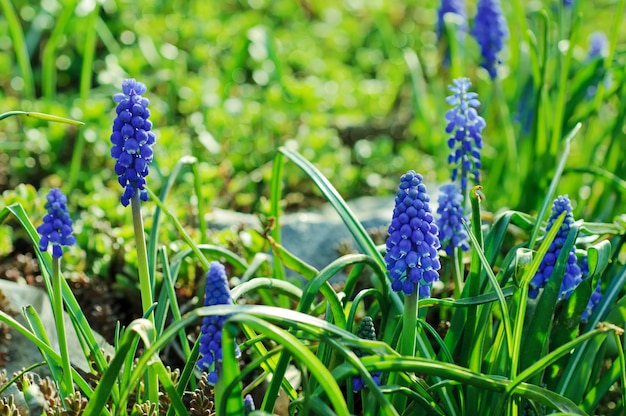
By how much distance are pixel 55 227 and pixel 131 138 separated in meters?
0.43

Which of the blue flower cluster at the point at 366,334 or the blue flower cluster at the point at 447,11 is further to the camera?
the blue flower cluster at the point at 447,11

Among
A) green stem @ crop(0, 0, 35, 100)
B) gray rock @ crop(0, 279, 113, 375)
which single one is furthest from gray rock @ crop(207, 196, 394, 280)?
green stem @ crop(0, 0, 35, 100)

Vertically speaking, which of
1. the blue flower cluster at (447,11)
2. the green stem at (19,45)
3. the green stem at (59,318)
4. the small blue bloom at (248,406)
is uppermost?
the blue flower cluster at (447,11)

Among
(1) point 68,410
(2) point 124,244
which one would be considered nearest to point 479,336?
(1) point 68,410

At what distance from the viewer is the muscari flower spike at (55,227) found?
284 centimetres

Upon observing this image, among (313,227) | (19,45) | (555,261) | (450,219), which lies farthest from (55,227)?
(19,45)

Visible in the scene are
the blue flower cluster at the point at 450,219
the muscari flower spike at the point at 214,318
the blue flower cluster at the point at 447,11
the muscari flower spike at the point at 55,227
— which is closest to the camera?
the muscari flower spike at the point at 214,318

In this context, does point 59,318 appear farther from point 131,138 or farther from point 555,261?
point 555,261

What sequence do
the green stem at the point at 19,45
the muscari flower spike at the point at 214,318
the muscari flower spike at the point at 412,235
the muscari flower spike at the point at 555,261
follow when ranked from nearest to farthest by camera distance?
the muscari flower spike at the point at 214,318 < the muscari flower spike at the point at 412,235 < the muscari flower spike at the point at 555,261 < the green stem at the point at 19,45

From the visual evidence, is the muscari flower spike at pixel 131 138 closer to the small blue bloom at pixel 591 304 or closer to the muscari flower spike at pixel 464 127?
the muscari flower spike at pixel 464 127

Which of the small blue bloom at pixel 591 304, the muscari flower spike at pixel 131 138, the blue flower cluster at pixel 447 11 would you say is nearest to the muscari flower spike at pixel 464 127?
the small blue bloom at pixel 591 304

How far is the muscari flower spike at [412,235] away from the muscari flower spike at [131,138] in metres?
0.88

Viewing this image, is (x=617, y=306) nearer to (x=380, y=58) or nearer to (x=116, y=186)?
(x=116, y=186)

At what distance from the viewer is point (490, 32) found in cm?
477
